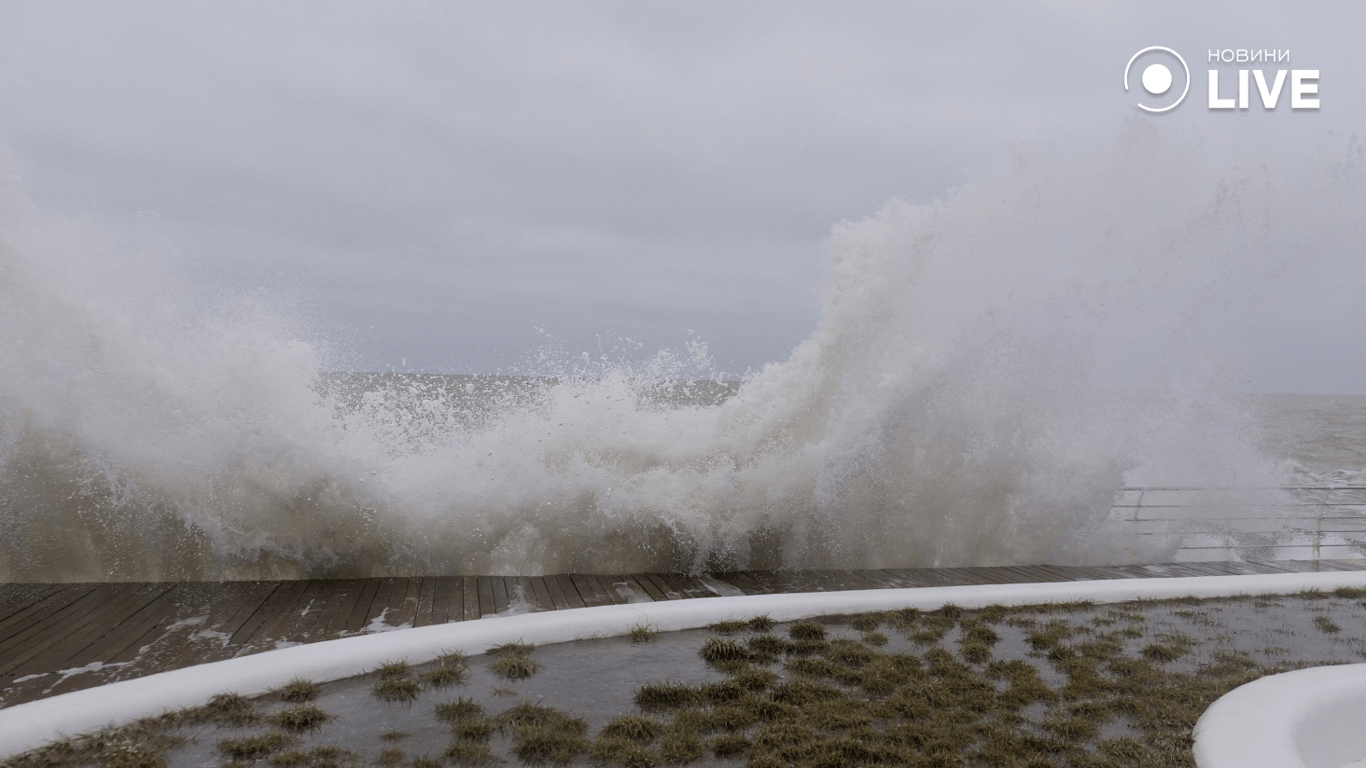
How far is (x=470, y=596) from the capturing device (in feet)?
16.3

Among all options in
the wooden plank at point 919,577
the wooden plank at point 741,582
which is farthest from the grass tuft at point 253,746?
the wooden plank at point 919,577

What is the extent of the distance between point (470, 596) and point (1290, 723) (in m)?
4.12

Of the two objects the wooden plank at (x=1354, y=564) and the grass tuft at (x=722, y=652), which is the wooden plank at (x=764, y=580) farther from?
the wooden plank at (x=1354, y=564)

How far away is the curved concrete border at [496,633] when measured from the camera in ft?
9.34

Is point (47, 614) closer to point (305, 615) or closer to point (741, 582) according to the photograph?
point (305, 615)

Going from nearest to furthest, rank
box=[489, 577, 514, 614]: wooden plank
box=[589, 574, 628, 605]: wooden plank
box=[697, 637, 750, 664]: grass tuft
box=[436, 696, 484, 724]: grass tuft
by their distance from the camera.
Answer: box=[436, 696, 484, 724]: grass tuft, box=[697, 637, 750, 664]: grass tuft, box=[489, 577, 514, 614]: wooden plank, box=[589, 574, 628, 605]: wooden plank

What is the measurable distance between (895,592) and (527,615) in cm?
230

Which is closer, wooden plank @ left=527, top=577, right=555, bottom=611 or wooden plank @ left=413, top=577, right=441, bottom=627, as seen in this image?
wooden plank @ left=413, top=577, right=441, bottom=627

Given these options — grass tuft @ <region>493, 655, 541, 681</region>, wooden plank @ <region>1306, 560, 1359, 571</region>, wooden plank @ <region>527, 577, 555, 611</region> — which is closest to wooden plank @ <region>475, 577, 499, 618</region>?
wooden plank @ <region>527, 577, 555, 611</region>

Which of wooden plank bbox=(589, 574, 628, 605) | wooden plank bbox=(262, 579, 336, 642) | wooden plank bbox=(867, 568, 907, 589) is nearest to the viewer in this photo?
wooden plank bbox=(262, 579, 336, 642)

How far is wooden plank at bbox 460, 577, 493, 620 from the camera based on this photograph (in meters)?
4.56

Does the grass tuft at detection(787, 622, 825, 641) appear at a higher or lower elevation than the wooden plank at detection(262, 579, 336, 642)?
lower

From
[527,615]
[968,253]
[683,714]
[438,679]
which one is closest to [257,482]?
[527,615]

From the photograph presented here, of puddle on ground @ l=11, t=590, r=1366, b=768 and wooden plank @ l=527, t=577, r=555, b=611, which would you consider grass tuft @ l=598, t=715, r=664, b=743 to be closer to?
puddle on ground @ l=11, t=590, r=1366, b=768
